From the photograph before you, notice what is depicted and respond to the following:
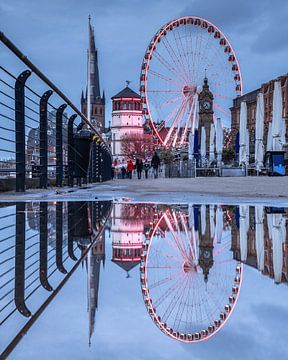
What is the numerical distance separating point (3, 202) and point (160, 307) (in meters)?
3.41

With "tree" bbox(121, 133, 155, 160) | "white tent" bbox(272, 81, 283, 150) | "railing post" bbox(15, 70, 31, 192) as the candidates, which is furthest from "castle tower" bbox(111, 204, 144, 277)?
"tree" bbox(121, 133, 155, 160)

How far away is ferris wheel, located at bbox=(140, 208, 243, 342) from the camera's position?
3.31 ft

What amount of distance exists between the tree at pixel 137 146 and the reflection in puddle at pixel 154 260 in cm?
7685

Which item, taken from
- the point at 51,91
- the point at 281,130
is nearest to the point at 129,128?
the point at 281,130

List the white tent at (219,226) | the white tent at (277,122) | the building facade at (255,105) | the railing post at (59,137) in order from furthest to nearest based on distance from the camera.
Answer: the building facade at (255,105)
the white tent at (277,122)
the railing post at (59,137)
the white tent at (219,226)

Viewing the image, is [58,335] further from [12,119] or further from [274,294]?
[12,119]

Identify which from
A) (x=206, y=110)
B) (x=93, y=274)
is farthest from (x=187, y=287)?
(x=206, y=110)

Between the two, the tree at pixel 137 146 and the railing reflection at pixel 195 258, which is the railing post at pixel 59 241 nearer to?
the railing reflection at pixel 195 258

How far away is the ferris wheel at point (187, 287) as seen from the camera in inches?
39.7

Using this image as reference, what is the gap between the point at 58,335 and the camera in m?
0.93

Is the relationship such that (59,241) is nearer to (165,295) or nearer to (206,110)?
(165,295)

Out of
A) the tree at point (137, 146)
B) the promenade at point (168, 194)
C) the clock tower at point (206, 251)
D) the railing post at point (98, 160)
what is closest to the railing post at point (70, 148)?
the promenade at point (168, 194)

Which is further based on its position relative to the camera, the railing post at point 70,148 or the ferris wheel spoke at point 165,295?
the railing post at point 70,148

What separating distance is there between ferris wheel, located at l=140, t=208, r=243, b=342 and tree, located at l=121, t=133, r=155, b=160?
255 feet
